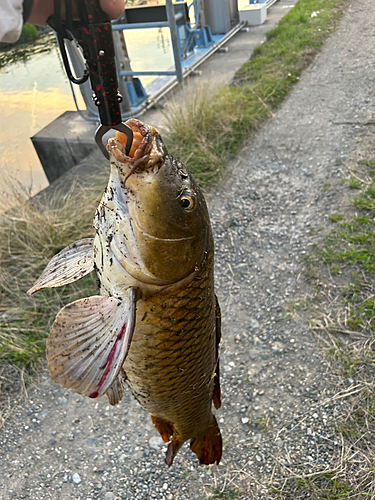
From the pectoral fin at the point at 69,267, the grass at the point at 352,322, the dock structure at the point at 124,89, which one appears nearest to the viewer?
the pectoral fin at the point at 69,267

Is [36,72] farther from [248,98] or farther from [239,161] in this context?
[239,161]

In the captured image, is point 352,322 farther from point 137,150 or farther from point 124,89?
point 124,89

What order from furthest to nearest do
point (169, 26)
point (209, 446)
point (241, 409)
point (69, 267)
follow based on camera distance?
point (169, 26) → point (241, 409) → point (209, 446) → point (69, 267)

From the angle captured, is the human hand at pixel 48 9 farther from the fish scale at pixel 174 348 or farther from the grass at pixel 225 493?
the grass at pixel 225 493

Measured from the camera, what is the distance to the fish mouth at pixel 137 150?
1.12 m

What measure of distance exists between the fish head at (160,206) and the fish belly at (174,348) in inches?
3.1

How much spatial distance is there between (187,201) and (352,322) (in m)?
2.48

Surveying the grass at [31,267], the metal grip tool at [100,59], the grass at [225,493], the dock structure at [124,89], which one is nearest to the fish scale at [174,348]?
the metal grip tool at [100,59]

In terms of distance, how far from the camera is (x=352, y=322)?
3.27 meters

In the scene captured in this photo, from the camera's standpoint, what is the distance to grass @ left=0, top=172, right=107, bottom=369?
133 inches

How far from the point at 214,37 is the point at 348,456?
31.3ft

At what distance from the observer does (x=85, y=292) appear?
12.2 feet

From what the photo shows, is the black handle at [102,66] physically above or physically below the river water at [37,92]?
above

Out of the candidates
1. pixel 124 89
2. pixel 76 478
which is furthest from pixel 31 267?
pixel 124 89
